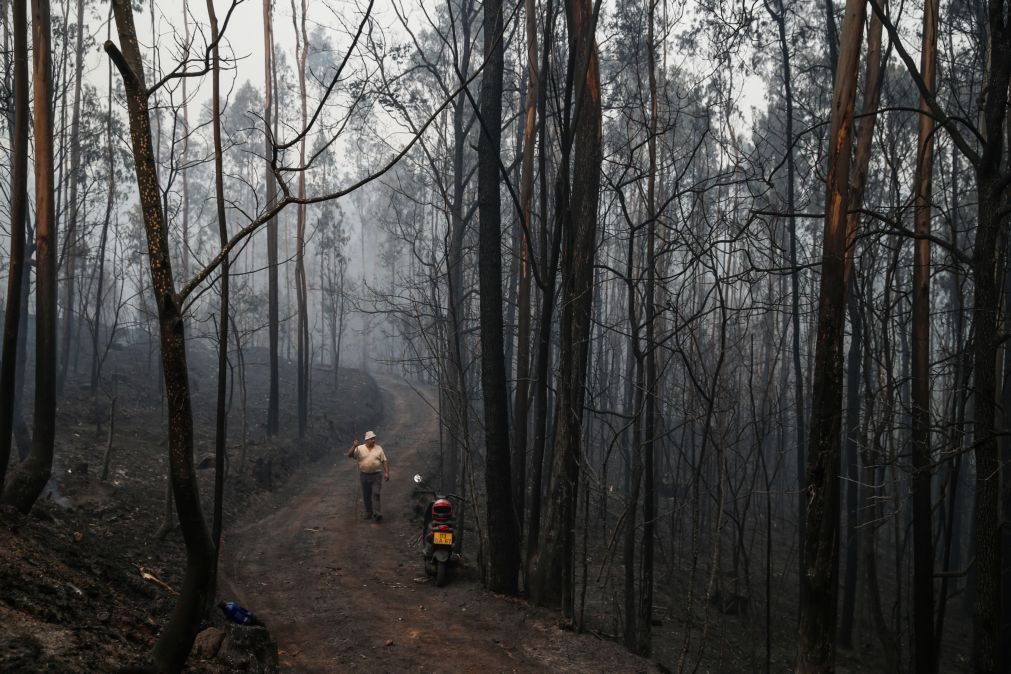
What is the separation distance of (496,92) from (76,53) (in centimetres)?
1967

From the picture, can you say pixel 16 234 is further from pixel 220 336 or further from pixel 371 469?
pixel 371 469

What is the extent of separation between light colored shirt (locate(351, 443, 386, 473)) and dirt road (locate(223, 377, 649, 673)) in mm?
1067

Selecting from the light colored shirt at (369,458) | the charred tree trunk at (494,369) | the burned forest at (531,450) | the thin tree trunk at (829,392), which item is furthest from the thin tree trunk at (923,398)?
the light colored shirt at (369,458)

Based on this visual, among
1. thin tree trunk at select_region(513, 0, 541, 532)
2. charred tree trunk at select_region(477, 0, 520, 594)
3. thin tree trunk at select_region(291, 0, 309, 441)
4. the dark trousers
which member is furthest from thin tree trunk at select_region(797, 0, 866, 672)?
thin tree trunk at select_region(291, 0, 309, 441)

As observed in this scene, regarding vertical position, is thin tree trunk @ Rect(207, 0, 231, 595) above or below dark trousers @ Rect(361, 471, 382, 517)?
above

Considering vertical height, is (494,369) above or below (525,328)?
below

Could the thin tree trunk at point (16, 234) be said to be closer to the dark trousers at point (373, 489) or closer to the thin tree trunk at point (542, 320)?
the thin tree trunk at point (542, 320)

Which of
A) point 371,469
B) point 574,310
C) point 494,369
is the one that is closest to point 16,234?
point 494,369

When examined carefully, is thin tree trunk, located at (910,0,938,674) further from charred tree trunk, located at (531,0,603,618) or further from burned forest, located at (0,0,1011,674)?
charred tree trunk, located at (531,0,603,618)

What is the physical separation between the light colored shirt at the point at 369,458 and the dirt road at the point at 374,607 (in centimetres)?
107

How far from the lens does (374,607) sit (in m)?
8.13

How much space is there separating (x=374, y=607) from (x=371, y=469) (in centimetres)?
451

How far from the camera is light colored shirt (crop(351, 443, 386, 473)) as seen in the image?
12375 millimetres

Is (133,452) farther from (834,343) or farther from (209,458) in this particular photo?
(834,343)
